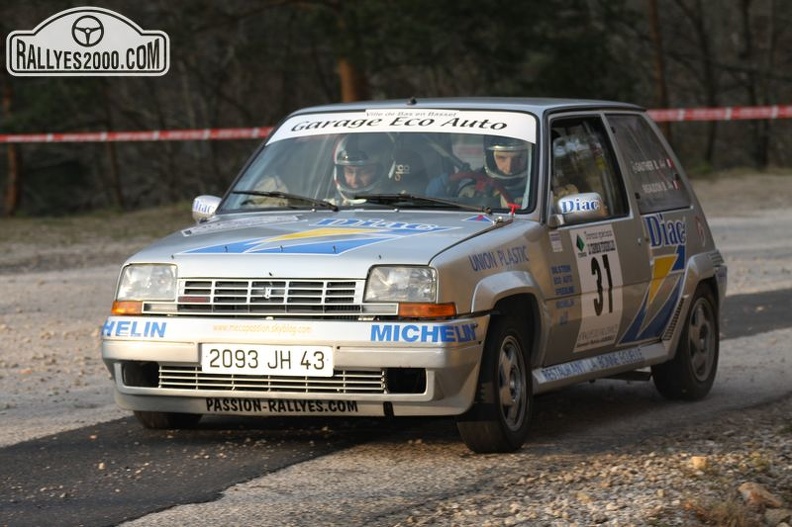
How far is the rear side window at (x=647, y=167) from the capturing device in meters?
8.67

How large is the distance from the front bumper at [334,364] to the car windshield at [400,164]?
1153mm

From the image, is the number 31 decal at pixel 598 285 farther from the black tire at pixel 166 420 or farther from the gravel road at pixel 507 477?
the black tire at pixel 166 420

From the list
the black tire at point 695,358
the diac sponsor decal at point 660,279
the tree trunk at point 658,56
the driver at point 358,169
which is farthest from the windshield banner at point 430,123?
the tree trunk at point 658,56

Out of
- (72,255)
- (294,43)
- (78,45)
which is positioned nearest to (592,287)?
(78,45)

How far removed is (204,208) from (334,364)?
1.98m

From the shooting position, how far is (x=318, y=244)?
6.82 metres

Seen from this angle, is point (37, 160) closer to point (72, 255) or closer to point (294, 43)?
point (294, 43)

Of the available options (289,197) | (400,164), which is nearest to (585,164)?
(400,164)

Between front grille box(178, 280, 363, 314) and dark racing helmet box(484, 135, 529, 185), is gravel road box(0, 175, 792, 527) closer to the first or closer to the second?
front grille box(178, 280, 363, 314)

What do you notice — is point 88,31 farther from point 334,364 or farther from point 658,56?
point 658,56

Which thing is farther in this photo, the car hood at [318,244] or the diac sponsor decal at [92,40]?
the diac sponsor decal at [92,40]

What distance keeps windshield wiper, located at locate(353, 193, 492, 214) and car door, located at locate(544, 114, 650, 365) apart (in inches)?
15.7

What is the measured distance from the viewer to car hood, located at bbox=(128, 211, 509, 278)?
260 inches

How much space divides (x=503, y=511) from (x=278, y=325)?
1.39 metres
